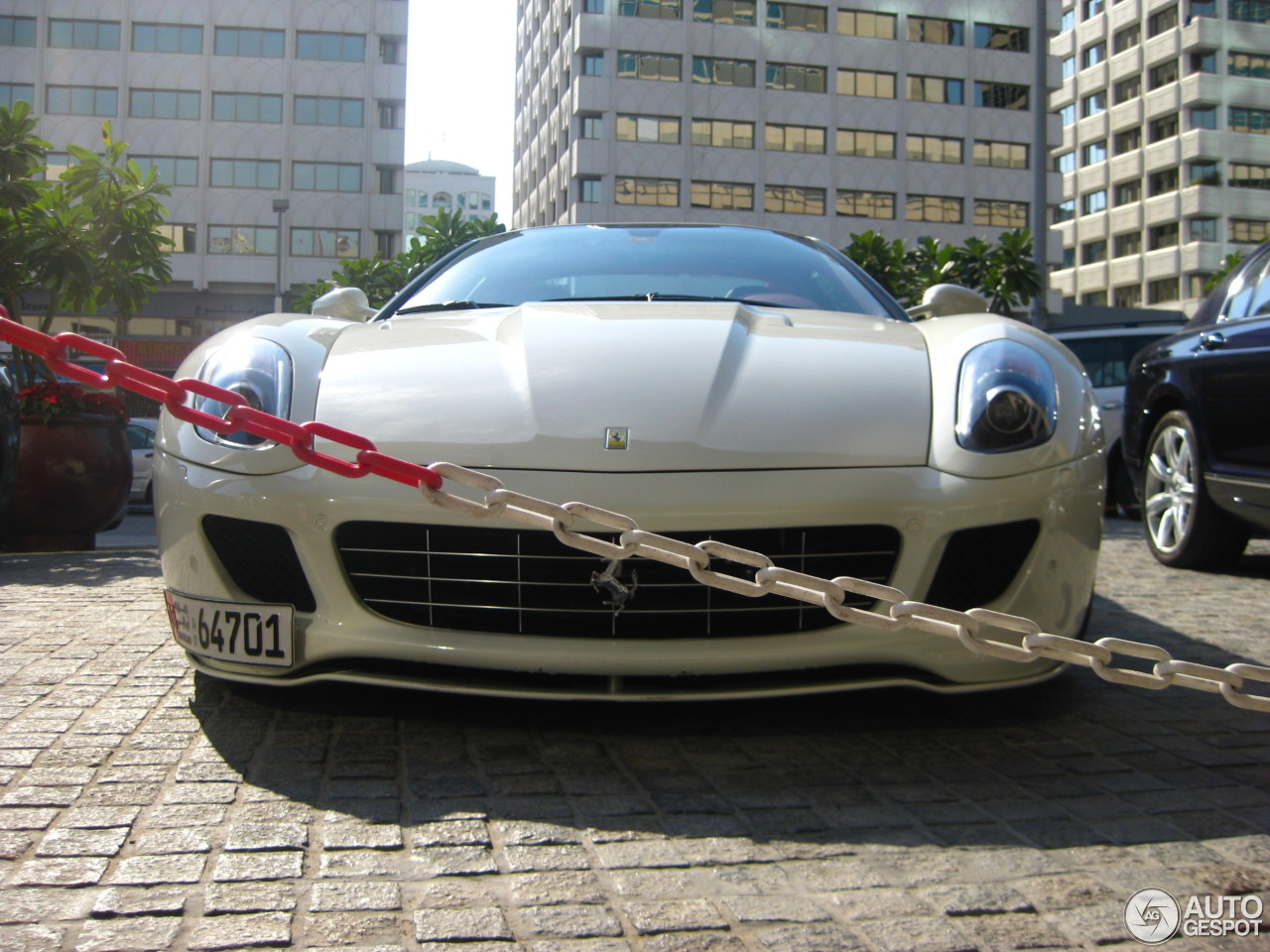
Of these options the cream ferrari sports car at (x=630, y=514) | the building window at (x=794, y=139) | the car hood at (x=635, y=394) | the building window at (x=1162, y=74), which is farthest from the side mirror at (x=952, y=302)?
the building window at (x=1162, y=74)

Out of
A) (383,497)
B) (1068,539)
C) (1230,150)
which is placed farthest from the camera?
(1230,150)

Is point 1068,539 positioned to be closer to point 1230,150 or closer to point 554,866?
point 554,866

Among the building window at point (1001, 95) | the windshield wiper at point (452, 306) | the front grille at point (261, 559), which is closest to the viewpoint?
the front grille at point (261, 559)

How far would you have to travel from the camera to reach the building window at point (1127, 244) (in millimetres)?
67750

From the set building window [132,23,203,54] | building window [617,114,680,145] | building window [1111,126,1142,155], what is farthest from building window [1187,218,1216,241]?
building window [132,23,203,54]

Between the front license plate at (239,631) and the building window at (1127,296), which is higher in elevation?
the building window at (1127,296)

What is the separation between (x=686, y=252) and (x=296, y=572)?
1956 mm

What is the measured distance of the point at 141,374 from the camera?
207 cm

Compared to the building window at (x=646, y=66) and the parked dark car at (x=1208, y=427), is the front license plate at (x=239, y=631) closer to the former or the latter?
the parked dark car at (x=1208, y=427)

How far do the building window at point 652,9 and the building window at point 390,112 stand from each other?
10.6 meters

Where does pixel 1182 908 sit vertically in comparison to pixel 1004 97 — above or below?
below

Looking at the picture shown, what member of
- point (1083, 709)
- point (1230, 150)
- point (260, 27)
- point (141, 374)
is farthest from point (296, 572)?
point (1230, 150)

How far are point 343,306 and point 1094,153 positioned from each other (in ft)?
249

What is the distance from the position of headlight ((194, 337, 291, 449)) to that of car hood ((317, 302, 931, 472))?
94 millimetres
